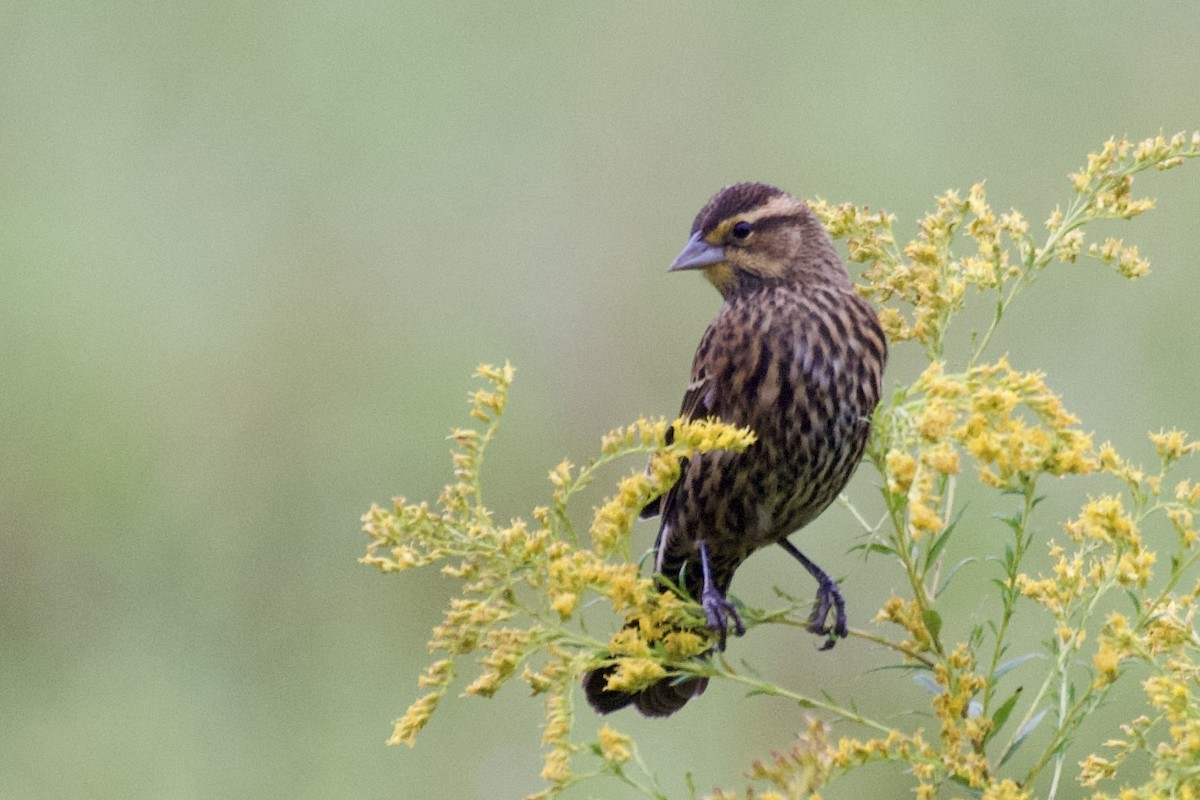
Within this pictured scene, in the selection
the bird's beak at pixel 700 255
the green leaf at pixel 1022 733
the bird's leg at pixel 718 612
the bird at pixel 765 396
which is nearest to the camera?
the green leaf at pixel 1022 733

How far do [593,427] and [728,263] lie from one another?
10.4ft

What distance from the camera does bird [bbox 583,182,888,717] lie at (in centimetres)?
318

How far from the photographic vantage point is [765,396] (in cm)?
326

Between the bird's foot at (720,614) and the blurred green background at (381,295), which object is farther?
the blurred green background at (381,295)

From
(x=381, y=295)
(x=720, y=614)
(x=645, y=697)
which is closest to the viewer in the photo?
(x=720, y=614)

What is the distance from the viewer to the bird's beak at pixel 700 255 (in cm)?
357

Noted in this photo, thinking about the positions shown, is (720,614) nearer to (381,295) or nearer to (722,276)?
(722,276)

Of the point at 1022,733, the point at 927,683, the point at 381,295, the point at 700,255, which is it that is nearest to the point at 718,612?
the point at 927,683

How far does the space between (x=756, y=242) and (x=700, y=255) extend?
0.39ft

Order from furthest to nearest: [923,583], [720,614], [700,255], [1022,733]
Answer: [700,255] → [720,614] → [923,583] → [1022,733]

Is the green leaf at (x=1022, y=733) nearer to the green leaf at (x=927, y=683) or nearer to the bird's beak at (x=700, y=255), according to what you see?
the green leaf at (x=927, y=683)

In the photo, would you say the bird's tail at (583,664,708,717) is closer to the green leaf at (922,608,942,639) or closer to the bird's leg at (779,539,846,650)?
the bird's leg at (779,539,846,650)

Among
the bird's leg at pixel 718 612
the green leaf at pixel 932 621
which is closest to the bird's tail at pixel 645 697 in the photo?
the bird's leg at pixel 718 612

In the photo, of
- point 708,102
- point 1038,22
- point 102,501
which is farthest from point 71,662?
point 1038,22
